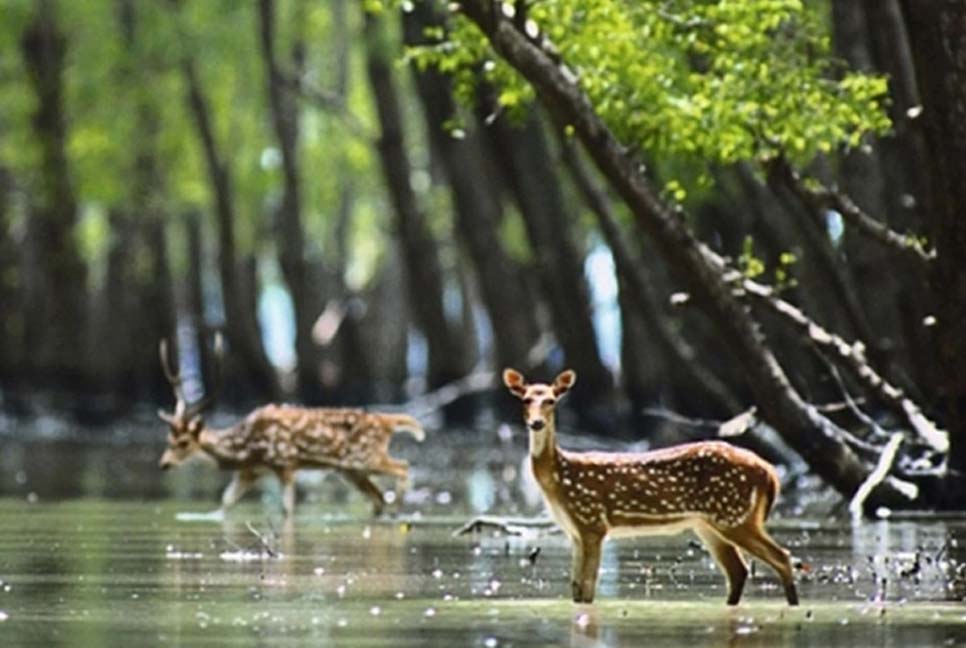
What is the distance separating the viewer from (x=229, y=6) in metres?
56.2

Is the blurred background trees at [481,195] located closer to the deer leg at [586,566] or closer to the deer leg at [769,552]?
the deer leg at [769,552]

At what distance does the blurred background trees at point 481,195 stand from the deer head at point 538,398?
6145 millimetres

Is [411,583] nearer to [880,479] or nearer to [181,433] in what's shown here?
[880,479]

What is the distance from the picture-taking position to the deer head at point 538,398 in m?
14.7

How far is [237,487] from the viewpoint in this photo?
2436cm

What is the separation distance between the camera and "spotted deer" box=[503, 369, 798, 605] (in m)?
14.7

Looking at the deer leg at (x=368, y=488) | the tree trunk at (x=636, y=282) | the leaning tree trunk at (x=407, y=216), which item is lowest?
the deer leg at (x=368, y=488)

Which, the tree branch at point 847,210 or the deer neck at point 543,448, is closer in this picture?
the deer neck at point 543,448

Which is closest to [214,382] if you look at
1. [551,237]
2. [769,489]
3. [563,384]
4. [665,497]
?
[563,384]

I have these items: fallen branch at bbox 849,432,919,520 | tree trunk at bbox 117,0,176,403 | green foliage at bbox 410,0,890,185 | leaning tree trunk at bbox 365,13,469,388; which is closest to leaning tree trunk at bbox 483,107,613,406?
leaning tree trunk at bbox 365,13,469,388

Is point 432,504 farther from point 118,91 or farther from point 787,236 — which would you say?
point 118,91

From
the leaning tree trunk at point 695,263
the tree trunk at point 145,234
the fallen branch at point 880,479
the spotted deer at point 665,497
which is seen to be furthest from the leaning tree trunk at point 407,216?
the spotted deer at point 665,497

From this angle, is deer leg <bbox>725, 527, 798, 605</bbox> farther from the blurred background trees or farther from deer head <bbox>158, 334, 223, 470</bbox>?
deer head <bbox>158, 334, 223, 470</bbox>

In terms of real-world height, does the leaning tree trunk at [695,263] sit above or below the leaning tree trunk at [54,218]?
below
